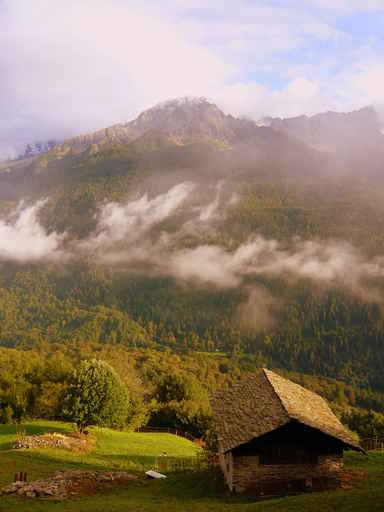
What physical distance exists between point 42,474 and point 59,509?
40.4 ft

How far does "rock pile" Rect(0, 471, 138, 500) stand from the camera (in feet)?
101

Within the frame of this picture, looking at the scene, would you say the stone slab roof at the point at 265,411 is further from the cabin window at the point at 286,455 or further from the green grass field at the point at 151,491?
the green grass field at the point at 151,491

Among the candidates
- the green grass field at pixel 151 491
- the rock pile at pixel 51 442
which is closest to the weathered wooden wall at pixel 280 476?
the green grass field at pixel 151 491

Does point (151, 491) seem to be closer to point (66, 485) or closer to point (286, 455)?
point (66, 485)

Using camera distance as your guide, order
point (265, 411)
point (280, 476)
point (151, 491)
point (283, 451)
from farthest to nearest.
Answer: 1. point (151, 491)
2. point (265, 411)
3. point (283, 451)
4. point (280, 476)

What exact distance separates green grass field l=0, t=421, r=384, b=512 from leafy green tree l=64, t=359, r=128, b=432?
14.5ft

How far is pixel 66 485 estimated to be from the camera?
33.2 meters

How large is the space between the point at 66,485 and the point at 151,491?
6.85m

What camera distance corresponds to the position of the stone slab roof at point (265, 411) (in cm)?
3225

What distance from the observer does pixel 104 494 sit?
33.2 meters

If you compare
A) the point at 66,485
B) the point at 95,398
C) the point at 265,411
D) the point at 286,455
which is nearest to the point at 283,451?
the point at 286,455

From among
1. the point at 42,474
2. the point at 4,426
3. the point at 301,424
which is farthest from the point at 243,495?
the point at 4,426

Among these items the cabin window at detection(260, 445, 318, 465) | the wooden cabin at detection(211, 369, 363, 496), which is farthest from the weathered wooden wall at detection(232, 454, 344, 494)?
the cabin window at detection(260, 445, 318, 465)

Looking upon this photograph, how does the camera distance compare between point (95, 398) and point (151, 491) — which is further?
point (95, 398)
